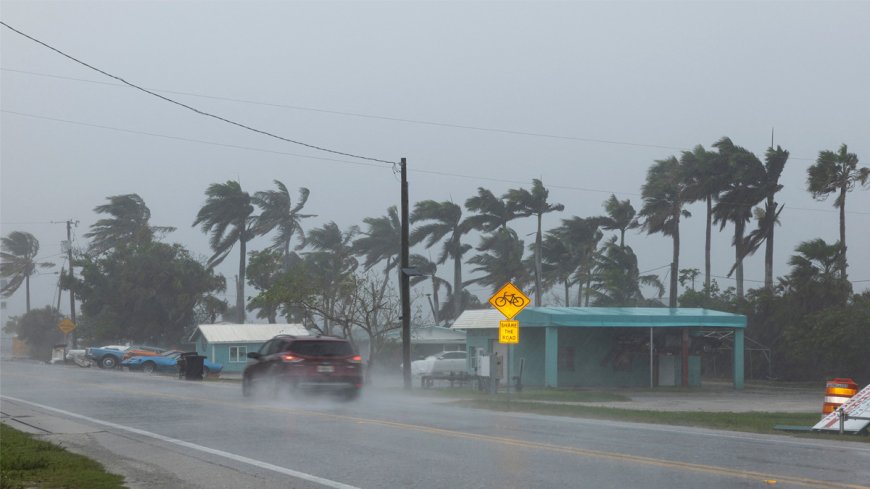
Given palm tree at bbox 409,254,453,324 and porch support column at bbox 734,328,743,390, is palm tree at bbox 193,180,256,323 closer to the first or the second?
palm tree at bbox 409,254,453,324

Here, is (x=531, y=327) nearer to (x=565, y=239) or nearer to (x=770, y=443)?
(x=770, y=443)

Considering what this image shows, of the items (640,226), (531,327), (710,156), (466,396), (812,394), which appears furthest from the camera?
(640,226)

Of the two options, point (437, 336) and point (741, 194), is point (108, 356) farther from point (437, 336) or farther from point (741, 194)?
point (741, 194)

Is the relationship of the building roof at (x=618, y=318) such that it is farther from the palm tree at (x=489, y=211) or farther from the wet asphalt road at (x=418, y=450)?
the palm tree at (x=489, y=211)

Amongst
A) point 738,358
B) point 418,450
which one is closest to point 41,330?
point 738,358

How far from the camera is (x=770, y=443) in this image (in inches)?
618

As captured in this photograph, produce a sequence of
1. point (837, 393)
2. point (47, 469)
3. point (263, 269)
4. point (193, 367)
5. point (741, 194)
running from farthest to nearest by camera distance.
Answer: point (263, 269) → point (741, 194) → point (193, 367) → point (837, 393) → point (47, 469)

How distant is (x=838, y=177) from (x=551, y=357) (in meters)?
20.8

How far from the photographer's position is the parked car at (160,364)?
55.9 m

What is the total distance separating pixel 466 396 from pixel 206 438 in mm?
16066

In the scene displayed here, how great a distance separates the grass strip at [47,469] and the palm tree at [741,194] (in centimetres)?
5586

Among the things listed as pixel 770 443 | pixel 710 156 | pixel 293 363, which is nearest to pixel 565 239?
pixel 710 156

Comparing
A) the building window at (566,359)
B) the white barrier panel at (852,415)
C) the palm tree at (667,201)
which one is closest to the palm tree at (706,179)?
the palm tree at (667,201)

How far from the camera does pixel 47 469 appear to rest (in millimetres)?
12023
